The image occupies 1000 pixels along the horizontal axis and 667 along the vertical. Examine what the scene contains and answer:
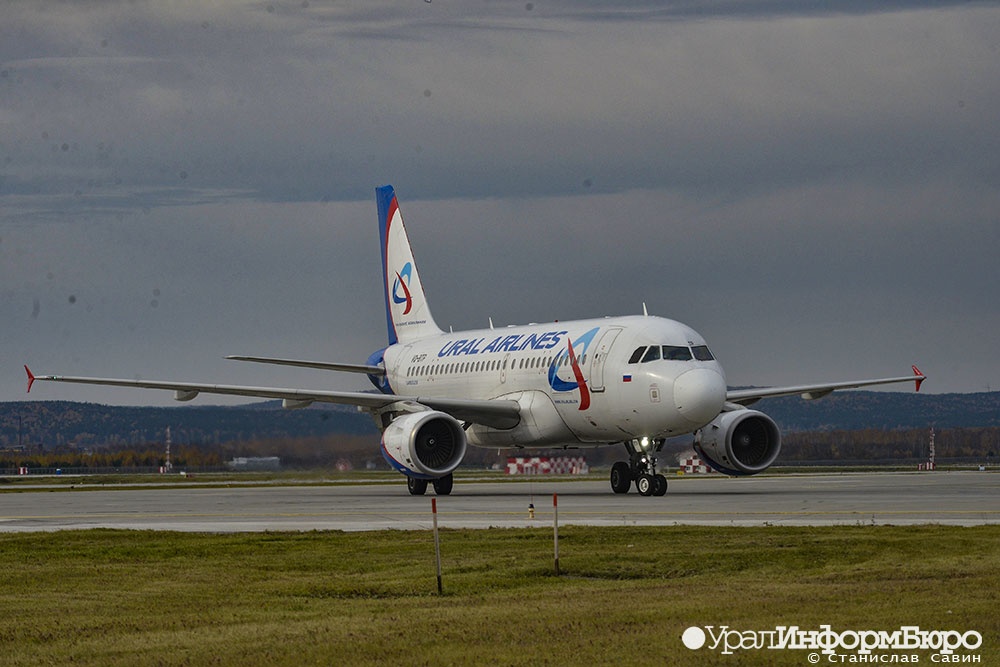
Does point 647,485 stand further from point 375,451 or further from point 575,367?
point 375,451

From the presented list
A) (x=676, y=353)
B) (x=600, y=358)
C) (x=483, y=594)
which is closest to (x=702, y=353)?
(x=676, y=353)

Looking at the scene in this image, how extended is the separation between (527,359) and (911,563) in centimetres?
2481

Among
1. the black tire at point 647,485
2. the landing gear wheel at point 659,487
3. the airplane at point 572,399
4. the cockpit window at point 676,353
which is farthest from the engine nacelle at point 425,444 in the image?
the cockpit window at point 676,353

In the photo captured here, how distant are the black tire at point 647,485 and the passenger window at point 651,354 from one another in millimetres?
2995

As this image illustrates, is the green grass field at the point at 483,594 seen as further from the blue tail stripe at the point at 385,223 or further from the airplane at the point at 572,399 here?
the blue tail stripe at the point at 385,223

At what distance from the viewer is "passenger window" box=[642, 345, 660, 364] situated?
3749 cm

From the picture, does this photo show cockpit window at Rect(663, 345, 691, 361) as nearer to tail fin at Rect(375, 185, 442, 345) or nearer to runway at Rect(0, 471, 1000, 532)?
runway at Rect(0, 471, 1000, 532)

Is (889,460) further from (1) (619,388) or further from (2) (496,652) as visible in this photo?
(2) (496,652)

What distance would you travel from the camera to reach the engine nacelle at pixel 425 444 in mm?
39531

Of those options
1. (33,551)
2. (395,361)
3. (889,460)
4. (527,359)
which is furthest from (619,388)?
(889,460)

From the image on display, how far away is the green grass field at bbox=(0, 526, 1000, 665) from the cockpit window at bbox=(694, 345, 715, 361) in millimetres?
13753

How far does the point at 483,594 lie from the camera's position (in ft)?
53.1

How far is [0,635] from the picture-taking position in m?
13.6

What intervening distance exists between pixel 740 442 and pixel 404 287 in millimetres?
17579
